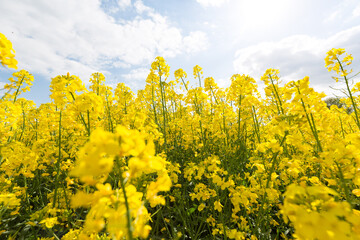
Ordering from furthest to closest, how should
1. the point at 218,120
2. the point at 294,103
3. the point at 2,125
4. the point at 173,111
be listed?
the point at 173,111 < the point at 218,120 < the point at 2,125 < the point at 294,103

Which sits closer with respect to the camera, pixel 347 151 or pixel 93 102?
pixel 347 151

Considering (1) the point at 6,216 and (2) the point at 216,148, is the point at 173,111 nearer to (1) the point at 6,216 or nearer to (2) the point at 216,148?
(2) the point at 216,148

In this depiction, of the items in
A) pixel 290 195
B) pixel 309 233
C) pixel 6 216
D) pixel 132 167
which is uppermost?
pixel 132 167

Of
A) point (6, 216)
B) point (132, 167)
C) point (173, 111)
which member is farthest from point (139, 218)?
point (173, 111)

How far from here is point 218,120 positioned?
13.4 ft

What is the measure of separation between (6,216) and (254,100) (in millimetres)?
5048

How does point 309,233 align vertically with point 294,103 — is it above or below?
below

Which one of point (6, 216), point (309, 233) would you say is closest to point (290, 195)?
point (309, 233)

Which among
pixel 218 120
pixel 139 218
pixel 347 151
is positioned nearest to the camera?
pixel 139 218

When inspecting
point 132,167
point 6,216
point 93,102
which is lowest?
point 6,216

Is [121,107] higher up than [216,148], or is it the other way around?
[121,107]

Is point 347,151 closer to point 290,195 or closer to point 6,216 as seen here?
point 290,195

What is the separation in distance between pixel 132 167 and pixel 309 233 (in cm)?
78

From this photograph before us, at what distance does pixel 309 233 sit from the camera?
676mm
